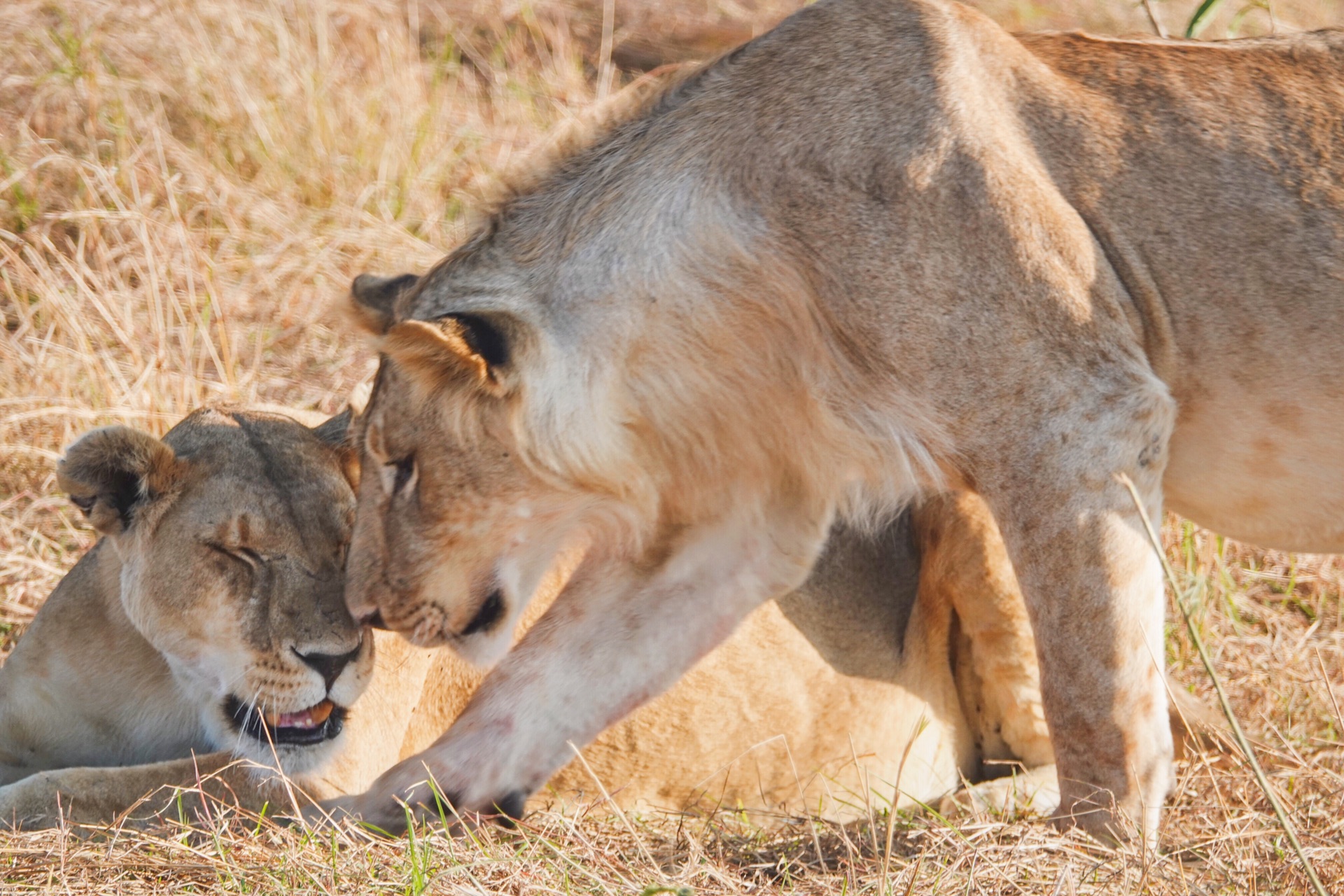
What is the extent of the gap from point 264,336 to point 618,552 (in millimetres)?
2610

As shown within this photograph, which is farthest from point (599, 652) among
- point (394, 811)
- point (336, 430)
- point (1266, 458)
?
point (1266, 458)

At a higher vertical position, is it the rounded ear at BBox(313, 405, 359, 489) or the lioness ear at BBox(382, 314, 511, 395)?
the lioness ear at BBox(382, 314, 511, 395)

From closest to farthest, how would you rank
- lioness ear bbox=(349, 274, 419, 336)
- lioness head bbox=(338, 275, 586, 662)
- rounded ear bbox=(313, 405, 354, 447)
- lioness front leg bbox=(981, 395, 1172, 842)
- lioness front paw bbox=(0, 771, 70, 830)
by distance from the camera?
lioness front leg bbox=(981, 395, 1172, 842) < lioness head bbox=(338, 275, 586, 662) < lioness front paw bbox=(0, 771, 70, 830) < lioness ear bbox=(349, 274, 419, 336) < rounded ear bbox=(313, 405, 354, 447)

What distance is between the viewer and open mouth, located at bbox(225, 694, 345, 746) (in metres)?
3.25

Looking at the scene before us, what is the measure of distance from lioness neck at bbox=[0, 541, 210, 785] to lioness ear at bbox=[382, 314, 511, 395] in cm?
97

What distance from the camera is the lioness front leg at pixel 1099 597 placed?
9.60 feet

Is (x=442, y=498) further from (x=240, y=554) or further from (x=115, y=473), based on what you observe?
(x=115, y=473)

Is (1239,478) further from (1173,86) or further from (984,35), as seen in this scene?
(984,35)

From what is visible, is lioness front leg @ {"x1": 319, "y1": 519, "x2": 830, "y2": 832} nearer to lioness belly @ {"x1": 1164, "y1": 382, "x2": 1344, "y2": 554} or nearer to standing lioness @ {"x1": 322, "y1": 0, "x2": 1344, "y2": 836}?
standing lioness @ {"x1": 322, "y1": 0, "x2": 1344, "y2": 836}

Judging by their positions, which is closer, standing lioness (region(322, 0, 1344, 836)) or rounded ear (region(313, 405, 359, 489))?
standing lioness (region(322, 0, 1344, 836))

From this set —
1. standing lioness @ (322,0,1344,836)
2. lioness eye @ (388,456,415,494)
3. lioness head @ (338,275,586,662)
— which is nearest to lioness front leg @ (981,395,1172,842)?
standing lioness @ (322,0,1344,836)

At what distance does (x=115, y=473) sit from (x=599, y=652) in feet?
3.66

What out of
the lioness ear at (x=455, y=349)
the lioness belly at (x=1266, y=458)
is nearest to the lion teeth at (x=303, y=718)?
the lioness ear at (x=455, y=349)

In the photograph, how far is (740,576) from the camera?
359 centimetres
